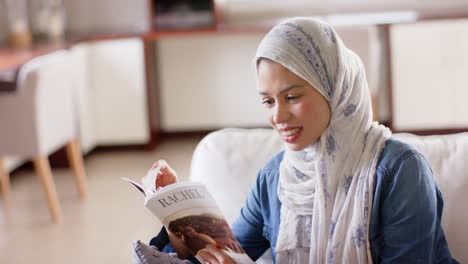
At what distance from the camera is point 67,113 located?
4.39 meters

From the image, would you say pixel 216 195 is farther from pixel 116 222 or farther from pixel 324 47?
pixel 116 222

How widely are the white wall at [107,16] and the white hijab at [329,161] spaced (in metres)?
4.55

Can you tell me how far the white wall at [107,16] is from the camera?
600 cm

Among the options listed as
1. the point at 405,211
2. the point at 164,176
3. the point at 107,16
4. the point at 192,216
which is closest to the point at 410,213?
the point at 405,211

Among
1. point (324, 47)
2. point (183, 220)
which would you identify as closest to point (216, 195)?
point (183, 220)

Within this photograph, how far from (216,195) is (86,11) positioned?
4.37 metres

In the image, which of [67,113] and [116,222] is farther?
[67,113]

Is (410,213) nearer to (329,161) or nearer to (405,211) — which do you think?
(405,211)

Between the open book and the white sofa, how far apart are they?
0.33 metres

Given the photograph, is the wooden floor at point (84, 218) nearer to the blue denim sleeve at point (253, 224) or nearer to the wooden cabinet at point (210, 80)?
the wooden cabinet at point (210, 80)

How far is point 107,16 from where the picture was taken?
601 centimetres

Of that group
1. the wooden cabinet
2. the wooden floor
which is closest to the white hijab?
the wooden floor

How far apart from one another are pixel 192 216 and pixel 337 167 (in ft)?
0.99

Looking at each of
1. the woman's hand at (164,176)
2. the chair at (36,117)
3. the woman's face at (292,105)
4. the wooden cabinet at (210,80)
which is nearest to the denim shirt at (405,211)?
the woman's face at (292,105)
